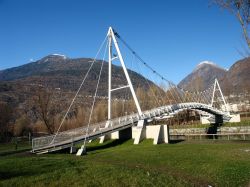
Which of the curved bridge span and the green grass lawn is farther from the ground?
the curved bridge span

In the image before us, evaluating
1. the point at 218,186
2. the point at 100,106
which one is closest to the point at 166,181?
the point at 218,186

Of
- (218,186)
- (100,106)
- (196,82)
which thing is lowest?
(218,186)

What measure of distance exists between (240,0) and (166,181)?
10441 mm

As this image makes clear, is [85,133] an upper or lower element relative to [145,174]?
upper

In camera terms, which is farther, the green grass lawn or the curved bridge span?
the curved bridge span

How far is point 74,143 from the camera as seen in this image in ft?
113

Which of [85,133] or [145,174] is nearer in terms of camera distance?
[145,174]

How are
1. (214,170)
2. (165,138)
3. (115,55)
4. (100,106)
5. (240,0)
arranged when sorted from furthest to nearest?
(100,106)
(115,55)
(165,138)
(240,0)
(214,170)

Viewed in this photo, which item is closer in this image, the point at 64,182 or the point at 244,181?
the point at 64,182

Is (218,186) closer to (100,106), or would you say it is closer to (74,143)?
(74,143)

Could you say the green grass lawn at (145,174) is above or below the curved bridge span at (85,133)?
below

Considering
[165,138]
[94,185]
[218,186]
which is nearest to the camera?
[94,185]

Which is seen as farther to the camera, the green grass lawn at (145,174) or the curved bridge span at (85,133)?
the curved bridge span at (85,133)

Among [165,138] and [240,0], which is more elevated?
[240,0]
